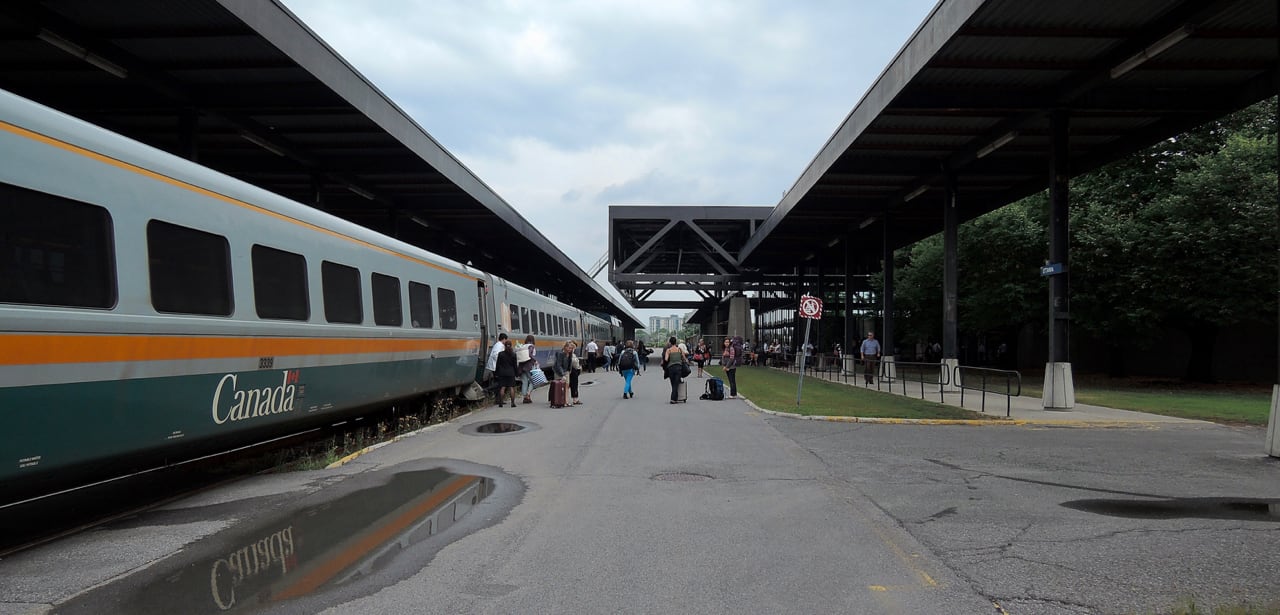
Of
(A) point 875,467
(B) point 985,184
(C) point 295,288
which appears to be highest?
(B) point 985,184

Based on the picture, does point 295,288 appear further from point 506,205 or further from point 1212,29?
point 506,205

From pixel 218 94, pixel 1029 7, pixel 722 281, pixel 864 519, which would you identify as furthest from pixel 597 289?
pixel 864 519

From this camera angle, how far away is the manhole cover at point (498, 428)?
1273cm

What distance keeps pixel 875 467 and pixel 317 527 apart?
649cm

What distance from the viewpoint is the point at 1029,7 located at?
13.6 meters

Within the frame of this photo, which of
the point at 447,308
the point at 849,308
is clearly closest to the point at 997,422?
the point at 447,308

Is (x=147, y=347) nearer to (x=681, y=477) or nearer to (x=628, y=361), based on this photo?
(x=681, y=477)

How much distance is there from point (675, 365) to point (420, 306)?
25.8 ft

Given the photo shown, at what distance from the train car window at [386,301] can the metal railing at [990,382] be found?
35.8ft

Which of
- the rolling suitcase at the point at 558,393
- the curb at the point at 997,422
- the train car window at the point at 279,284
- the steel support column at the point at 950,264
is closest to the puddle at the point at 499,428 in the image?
the rolling suitcase at the point at 558,393

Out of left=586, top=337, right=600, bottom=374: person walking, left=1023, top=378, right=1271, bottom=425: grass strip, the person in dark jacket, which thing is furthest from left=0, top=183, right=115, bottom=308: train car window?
left=586, top=337, right=600, bottom=374: person walking

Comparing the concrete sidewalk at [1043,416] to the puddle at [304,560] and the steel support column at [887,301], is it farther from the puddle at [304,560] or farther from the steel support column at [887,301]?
the steel support column at [887,301]

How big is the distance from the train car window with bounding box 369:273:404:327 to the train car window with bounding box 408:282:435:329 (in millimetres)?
513

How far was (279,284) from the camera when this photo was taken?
8.85m
